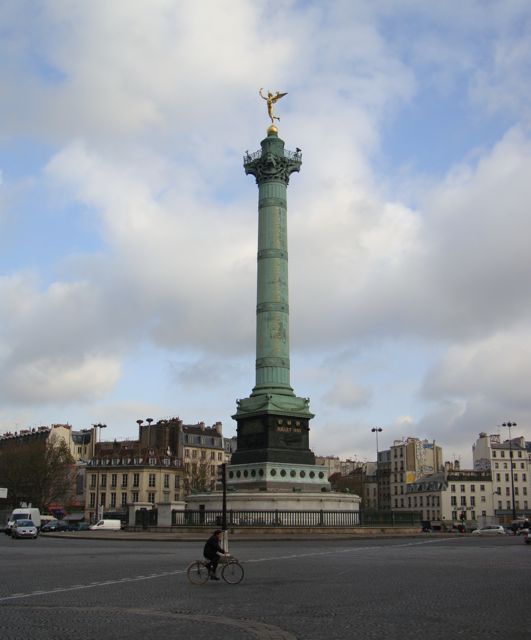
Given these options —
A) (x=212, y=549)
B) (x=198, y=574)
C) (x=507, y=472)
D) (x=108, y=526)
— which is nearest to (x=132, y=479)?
(x=108, y=526)

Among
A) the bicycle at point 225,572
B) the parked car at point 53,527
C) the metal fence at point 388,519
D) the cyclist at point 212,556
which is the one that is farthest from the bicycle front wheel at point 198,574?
the parked car at point 53,527

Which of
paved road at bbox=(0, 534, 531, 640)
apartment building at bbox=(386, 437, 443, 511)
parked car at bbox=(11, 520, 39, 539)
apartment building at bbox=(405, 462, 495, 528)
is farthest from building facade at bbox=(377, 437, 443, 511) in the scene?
paved road at bbox=(0, 534, 531, 640)

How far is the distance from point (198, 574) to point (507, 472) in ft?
351

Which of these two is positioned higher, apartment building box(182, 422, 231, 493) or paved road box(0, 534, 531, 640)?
apartment building box(182, 422, 231, 493)

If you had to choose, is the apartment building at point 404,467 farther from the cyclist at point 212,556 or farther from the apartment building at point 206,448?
the cyclist at point 212,556

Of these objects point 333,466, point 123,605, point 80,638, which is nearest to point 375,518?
point 123,605

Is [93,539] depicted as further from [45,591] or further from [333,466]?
[333,466]

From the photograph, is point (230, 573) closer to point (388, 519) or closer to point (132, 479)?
point (388, 519)

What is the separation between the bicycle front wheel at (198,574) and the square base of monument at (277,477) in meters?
31.5

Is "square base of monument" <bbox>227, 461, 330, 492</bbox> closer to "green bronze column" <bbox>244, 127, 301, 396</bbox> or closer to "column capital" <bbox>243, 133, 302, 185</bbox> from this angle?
"green bronze column" <bbox>244, 127, 301, 396</bbox>

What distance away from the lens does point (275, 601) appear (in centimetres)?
1438

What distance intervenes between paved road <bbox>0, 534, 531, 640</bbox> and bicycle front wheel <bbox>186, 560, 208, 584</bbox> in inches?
13.3

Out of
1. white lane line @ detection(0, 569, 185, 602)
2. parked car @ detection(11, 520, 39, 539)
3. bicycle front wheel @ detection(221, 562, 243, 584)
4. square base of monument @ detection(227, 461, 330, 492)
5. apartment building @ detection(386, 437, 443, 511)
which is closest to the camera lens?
white lane line @ detection(0, 569, 185, 602)

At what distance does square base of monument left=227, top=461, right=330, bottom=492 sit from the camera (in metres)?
51.3
